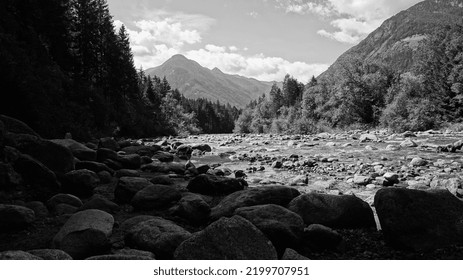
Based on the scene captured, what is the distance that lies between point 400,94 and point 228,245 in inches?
1598

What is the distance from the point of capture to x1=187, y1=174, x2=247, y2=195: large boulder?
854 centimetres

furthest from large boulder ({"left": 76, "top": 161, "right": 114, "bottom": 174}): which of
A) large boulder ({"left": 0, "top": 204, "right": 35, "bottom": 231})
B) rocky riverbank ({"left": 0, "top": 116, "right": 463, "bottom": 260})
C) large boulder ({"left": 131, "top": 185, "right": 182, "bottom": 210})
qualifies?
large boulder ({"left": 0, "top": 204, "right": 35, "bottom": 231})

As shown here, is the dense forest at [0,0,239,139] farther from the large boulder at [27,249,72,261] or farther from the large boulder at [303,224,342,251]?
the large boulder at [303,224,342,251]

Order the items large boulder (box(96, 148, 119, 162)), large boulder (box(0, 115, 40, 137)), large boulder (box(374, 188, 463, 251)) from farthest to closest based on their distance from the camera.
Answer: large boulder (box(96, 148, 119, 162))
large boulder (box(0, 115, 40, 137))
large boulder (box(374, 188, 463, 251))

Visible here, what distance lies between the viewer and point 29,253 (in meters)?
3.58

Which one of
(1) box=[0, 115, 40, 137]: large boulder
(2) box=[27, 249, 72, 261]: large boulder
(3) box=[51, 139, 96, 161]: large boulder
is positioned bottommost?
(2) box=[27, 249, 72, 261]: large boulder

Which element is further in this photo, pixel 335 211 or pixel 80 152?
pixel 80 152

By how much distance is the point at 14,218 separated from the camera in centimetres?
533

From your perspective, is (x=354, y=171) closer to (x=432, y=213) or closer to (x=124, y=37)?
(x=432, y=213)

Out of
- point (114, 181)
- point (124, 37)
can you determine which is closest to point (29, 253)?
point (114, 181)

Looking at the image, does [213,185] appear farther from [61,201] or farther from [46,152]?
[46,152]

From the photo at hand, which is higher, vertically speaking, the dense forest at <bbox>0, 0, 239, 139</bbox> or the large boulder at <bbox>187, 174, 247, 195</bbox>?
the dense forest at <bbox>0, 0, 239, 139</bbox>

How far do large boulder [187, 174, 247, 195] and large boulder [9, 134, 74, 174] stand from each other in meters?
3.25

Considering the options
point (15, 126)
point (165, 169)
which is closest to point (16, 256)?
point (15, 126)
